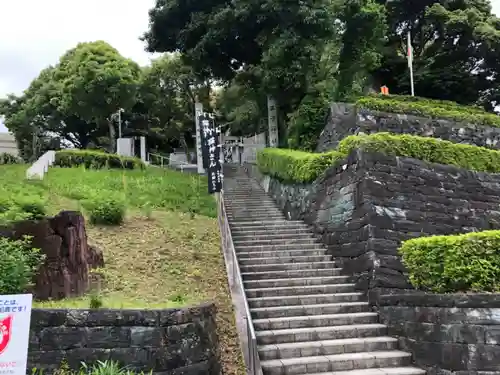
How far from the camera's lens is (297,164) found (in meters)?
11.3

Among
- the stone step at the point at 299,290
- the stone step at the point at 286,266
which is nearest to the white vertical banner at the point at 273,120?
the stone step at the point at 286,266

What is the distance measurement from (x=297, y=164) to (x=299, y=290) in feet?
14.1

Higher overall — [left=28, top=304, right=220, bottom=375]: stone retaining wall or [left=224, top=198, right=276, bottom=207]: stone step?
[left=224, top=198, right=276, bottom=207]: stone step

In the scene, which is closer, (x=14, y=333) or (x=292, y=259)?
(x=14, y=333)

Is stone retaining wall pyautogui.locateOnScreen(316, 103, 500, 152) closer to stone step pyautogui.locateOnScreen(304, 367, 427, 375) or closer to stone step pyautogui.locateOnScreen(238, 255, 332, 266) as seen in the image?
stone step pyautogui.locateOnScreen(238, 255, 332, 266)

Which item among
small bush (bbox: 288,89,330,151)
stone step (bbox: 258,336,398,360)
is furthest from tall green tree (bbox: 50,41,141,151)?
stone step (bbox: 258,336,398,360)

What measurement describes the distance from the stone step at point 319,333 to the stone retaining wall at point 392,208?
0.64 meters

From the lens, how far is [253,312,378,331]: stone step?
265 inches

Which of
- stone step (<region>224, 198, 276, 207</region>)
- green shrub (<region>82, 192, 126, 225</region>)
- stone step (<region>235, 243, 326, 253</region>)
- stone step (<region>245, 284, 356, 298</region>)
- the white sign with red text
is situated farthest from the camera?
stone step (<region>224, 198, 276, 207</region>)

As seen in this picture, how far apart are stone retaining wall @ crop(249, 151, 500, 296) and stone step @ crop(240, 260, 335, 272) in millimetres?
293

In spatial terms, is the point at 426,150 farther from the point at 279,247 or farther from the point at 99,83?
the point at 99,83

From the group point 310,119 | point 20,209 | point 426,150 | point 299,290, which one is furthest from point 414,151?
point 310,119

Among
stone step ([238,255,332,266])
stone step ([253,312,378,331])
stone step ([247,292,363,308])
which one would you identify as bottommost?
stone step ([253,312,378,331])

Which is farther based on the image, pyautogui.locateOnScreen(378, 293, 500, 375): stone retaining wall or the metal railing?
the metal railing
